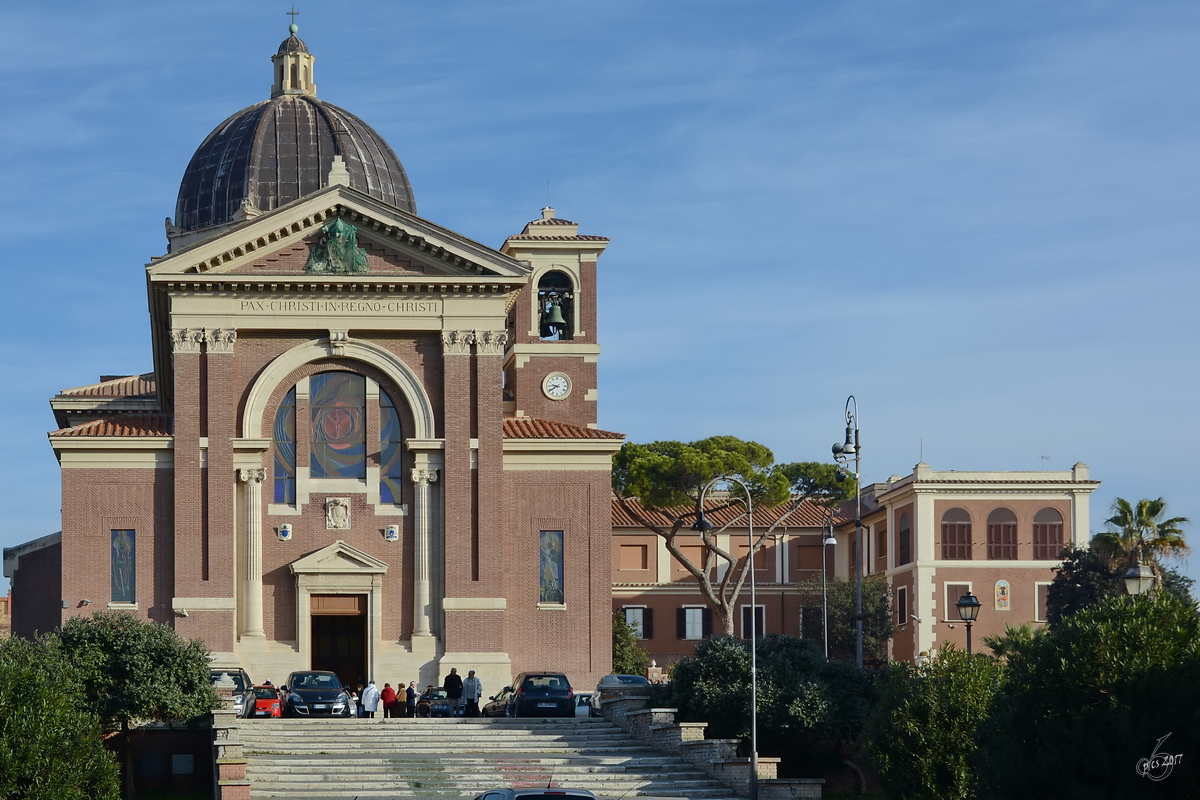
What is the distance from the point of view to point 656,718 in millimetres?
36969

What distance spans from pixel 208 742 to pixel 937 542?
42.5 m

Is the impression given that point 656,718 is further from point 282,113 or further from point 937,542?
point 937,542

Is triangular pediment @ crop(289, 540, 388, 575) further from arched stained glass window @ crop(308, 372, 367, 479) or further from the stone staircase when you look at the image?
the stone staircase

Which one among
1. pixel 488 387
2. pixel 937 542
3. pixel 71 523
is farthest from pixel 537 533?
pixel 937 542

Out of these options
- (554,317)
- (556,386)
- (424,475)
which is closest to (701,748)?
(424,475)

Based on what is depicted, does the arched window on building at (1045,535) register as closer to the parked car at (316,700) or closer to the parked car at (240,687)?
the parked car at (240,687)

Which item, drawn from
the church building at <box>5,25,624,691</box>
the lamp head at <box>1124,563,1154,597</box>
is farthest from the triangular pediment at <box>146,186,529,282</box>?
the lamp head at <box>1124,563,1154,597</box>

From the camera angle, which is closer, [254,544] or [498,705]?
[498,705]

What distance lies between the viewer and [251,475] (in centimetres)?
4697

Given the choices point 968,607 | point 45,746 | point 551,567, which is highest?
point 551,567

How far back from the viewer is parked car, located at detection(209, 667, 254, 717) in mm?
39119

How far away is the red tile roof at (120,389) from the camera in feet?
202

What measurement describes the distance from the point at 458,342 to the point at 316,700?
12.1 meters

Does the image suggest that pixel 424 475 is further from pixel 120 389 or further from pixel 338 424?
pixel 120 389
